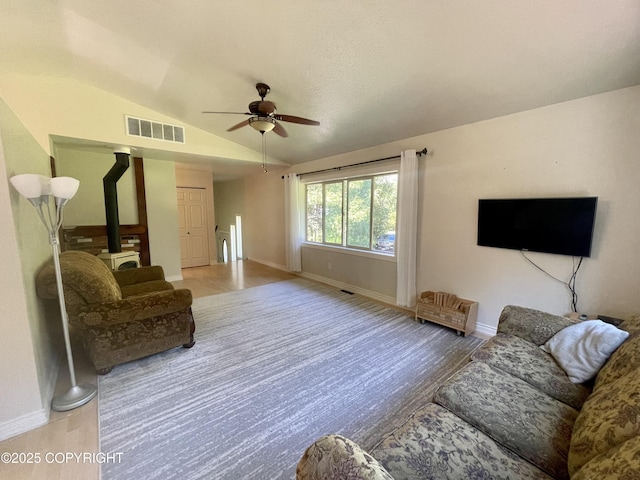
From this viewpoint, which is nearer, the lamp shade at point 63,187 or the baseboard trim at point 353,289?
the lamp shade at point 63,187

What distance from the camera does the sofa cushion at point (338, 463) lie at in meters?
0.74

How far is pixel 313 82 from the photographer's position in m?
2.68

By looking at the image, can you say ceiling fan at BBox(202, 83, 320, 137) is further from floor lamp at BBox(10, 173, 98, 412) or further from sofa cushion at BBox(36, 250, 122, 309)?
sofa cushion at BBox(36, 250, 122, 309)

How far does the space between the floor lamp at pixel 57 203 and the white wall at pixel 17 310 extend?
0.23ft

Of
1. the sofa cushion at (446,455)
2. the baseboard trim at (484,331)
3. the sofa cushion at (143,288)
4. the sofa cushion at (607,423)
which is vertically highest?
the sofa cushion at (607,423)

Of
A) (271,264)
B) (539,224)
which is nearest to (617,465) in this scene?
(539,224)

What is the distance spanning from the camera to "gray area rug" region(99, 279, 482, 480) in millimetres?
1541

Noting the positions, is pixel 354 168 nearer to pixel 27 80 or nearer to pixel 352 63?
pixel 352 63

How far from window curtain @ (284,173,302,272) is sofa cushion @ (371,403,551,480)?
4522 millimetres

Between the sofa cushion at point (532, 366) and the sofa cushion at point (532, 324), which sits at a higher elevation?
the sofa cushion at point (532, 324)

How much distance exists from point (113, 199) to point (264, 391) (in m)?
3.84

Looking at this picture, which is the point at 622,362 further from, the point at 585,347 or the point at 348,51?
the point at 348,51

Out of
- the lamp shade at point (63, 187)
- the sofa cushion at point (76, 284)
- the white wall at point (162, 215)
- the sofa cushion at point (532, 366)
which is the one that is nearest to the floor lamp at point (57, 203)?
the lamp shade at point (63, 187)

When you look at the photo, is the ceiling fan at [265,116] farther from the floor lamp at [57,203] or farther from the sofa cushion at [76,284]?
the sofa cushion at [76,284]
